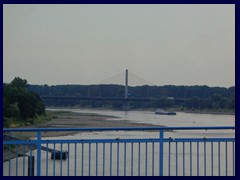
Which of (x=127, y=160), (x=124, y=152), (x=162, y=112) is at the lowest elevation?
(x=162, y=112)

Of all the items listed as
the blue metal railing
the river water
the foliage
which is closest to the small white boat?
the foliage

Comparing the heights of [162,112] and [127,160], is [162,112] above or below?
below

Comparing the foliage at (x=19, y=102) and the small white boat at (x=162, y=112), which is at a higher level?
the foliage at (x=19, y=102)

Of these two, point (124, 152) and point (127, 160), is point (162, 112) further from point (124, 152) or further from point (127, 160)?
point (124, 152)

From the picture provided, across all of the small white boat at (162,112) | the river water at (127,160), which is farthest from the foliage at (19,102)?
the small white boat at (162,112)

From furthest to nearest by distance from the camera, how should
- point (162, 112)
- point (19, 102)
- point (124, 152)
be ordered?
point (162, 112), point (19, 102), point (124, 152)

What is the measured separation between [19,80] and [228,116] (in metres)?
27.3

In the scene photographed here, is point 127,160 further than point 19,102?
No

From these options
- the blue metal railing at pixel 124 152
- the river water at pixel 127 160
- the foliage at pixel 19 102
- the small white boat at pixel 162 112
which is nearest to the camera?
the blue metal railing at pixel 124 152

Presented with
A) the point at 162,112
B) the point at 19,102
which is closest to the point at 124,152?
the point at 19,102

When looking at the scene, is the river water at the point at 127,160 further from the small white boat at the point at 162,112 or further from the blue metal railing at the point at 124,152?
the small white boat at the point at 162,112

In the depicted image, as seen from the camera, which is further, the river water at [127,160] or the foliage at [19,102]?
the foliage at [19,102]
